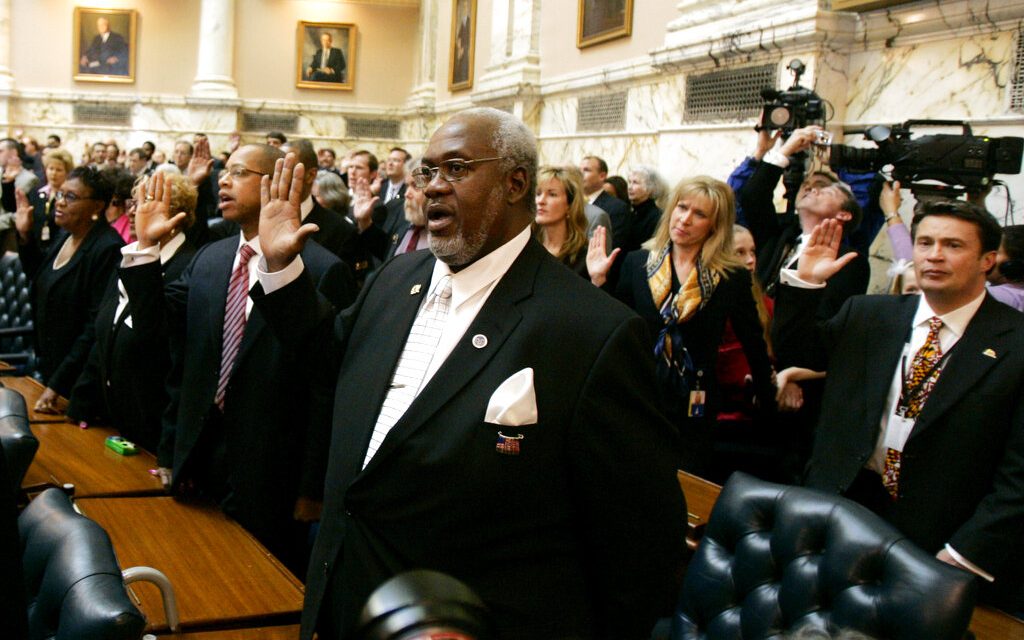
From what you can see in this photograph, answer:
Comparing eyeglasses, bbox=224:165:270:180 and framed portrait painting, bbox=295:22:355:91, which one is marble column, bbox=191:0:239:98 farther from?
eyeglasses, bbox=224:165:270:180

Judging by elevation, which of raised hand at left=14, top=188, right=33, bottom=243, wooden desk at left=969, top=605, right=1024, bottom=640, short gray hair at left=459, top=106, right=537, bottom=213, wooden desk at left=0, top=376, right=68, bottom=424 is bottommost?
wooden desk at left=0, top=376, right=68, bottom=424

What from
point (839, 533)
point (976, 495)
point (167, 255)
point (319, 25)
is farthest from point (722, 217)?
point (319, 25)

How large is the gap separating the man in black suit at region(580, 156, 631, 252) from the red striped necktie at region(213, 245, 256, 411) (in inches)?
130

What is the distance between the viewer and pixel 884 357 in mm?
3129

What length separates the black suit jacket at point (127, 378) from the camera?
379cm

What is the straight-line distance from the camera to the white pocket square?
6.19ft

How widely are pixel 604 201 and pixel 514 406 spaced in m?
4.89

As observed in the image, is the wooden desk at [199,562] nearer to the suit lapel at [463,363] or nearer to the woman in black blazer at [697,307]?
the suit lapel at [463,363]

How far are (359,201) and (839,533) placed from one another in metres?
4.75

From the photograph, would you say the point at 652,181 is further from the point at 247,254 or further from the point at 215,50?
the point at 215,50

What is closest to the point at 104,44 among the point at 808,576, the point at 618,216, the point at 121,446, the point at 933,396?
the point at 618,216

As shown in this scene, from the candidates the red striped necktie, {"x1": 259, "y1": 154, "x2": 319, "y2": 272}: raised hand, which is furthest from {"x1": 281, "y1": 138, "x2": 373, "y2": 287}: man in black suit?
{"x1": 259, "y1": 154, "x2": 319, "y2": 272}: raised hand

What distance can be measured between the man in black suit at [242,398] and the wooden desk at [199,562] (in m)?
0.14

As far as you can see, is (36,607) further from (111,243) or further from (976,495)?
(111,243)
